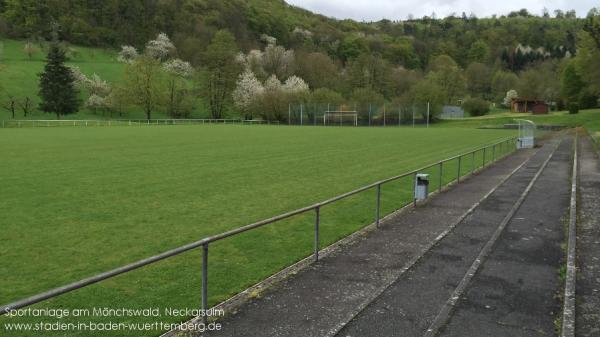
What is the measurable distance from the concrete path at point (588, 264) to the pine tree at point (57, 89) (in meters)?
85.3

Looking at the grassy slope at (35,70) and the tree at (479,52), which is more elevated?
the tree at (479,52)

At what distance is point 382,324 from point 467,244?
4.20 metres

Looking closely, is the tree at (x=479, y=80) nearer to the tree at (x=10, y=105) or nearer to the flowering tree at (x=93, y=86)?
the flowering tree at (x=93, y=86)

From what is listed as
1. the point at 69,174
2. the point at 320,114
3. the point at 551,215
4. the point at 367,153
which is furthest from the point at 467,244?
the point at 320,114

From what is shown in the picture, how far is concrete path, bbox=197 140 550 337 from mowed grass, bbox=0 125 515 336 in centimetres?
85

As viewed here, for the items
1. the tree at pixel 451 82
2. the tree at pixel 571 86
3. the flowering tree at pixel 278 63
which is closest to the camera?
the tree at pixel 571 86

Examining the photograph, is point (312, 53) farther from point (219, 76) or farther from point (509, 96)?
point (509, 96)

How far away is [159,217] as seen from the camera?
1161cm

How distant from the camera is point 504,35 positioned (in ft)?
625

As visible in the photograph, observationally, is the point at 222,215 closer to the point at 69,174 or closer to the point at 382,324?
the point at 382,324

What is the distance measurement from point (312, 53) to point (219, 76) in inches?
1707

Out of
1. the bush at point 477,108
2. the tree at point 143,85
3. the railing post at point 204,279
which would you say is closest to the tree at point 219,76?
the tree at point 143,85

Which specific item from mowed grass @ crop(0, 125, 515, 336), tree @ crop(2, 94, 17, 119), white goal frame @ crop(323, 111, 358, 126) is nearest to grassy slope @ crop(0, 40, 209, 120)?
tree @ crop(2, 94, 17, 119)

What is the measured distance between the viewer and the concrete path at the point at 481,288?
18.8ft
